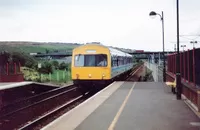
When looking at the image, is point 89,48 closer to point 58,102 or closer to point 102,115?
point 58,102

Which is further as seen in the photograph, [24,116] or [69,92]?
Result: [69,92]

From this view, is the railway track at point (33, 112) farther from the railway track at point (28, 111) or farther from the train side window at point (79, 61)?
the train side window at point (79, 61)

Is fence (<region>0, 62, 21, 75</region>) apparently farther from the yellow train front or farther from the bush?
the bush

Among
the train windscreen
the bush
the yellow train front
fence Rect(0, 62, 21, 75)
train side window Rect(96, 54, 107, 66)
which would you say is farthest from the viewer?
the bush

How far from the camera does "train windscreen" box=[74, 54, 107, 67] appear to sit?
2367 cm

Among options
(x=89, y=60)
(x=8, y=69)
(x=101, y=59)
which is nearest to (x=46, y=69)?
(x=8, y=69)

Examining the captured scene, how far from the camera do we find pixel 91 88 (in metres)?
27.4

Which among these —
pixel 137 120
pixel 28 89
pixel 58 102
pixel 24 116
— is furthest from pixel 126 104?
pixel 28 89

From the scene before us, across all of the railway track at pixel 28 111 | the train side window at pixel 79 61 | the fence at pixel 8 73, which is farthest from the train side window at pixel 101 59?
the fence at pixel 8 73

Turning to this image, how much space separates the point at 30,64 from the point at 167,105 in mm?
32592

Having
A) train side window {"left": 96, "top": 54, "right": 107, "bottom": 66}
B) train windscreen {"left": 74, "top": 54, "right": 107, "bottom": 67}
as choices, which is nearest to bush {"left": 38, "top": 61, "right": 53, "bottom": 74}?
train windscreen {"left": 74, "top": 54, "right": 107, "bottom": 67}

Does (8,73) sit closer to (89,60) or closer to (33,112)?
(89,60)

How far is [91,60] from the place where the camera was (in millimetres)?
23766

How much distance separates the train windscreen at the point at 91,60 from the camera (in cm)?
2367
